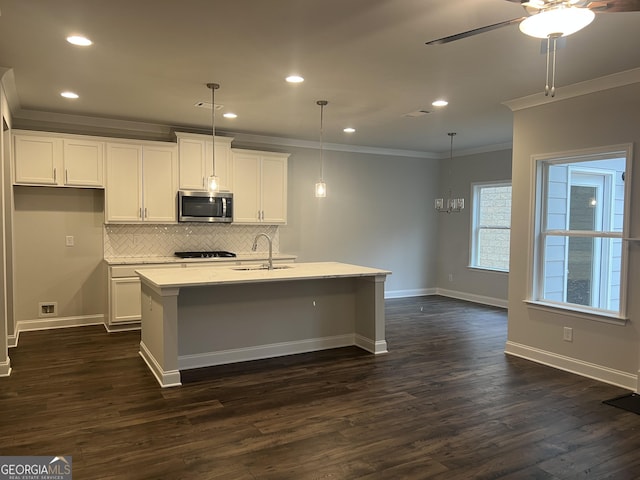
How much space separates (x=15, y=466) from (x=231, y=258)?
3684 millimetres

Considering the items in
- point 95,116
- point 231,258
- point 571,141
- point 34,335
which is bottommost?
point 34,335

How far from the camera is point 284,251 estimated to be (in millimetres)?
7121

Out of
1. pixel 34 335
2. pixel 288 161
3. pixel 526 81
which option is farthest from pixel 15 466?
pixel 288 161

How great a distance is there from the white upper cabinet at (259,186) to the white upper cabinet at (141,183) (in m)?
0.84

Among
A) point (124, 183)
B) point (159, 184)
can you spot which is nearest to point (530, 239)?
point (159, 184)

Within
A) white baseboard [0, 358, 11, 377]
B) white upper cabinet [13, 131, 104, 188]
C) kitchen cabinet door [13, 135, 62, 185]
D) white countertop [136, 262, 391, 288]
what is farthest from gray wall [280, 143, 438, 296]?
white baseboard [0, 358, 11, 377]

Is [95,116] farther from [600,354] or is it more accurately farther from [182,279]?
[600,354]

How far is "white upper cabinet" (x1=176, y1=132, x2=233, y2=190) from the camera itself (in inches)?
234

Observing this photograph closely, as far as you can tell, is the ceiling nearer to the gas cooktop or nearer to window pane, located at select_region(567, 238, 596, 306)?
window pane, located at select_region(567, 238, 596, 306)

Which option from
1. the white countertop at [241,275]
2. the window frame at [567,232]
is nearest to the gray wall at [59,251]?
the white countertop at [241,275]

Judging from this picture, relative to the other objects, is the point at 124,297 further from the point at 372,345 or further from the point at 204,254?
the point at 372,345

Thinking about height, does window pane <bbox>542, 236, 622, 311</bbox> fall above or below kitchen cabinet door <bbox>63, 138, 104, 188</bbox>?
below

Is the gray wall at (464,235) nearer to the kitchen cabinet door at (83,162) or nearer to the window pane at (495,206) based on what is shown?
the window pane at (495,206)

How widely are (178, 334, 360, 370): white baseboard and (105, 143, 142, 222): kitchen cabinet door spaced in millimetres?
2331
